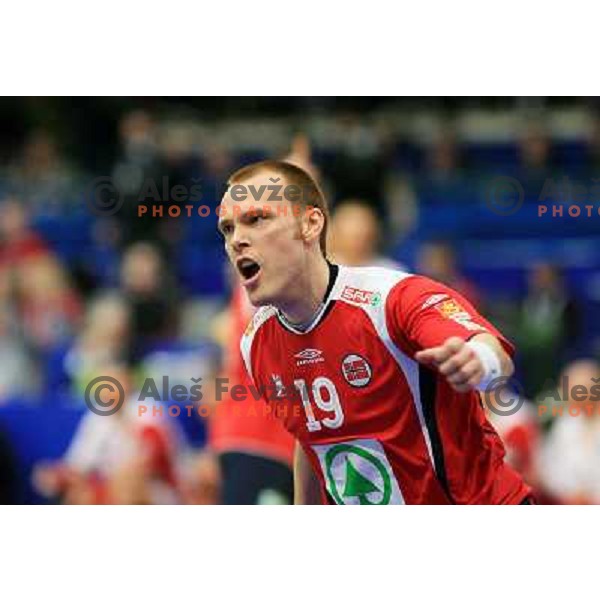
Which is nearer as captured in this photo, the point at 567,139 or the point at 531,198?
the point at 531,198

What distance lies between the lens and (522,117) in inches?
573

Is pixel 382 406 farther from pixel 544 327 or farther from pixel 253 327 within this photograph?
pixel 544 327

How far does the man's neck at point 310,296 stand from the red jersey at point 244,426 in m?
1.56

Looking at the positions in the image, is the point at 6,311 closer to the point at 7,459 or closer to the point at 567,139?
the point at 7,459

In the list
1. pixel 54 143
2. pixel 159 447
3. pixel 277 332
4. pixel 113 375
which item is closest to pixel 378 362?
pixel 277 332

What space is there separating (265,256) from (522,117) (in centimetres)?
1109

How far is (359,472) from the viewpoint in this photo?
4.07m

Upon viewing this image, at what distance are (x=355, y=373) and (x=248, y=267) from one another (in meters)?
0.49

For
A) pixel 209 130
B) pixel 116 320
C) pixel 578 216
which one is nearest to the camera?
pixel 116 320

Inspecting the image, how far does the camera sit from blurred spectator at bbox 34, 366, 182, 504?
23.0 feet

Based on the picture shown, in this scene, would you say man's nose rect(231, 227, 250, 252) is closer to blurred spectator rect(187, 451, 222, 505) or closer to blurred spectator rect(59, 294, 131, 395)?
blurred spectator rect(187, 451, 222, 505)

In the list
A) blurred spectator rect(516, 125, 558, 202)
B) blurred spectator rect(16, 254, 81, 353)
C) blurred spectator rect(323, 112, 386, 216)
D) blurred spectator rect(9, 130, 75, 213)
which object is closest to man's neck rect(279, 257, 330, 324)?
blurred spectator rect(323, 112, 386, 216)

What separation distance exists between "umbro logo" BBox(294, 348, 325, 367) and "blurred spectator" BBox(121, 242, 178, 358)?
474 centimetres

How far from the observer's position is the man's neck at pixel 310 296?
4.03 metres
